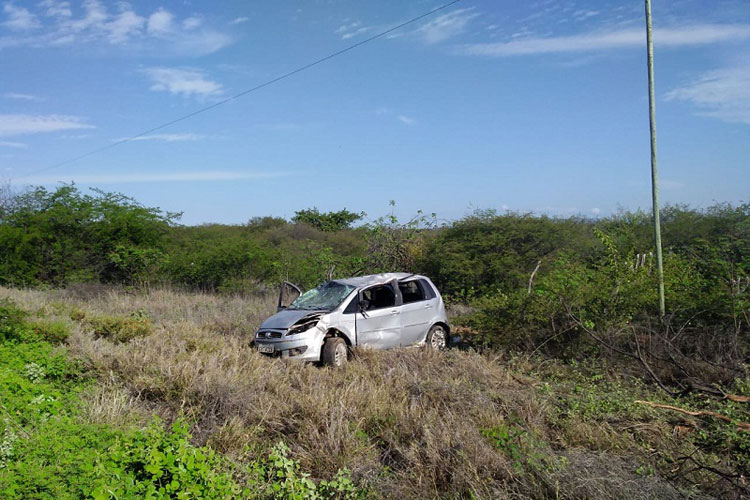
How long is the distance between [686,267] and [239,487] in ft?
33.7

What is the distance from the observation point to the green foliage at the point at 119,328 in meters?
11.7

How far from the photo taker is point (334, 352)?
33.0ft

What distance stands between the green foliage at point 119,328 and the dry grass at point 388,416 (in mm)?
1009

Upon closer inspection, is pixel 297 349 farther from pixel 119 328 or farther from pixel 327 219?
pixel 327 219

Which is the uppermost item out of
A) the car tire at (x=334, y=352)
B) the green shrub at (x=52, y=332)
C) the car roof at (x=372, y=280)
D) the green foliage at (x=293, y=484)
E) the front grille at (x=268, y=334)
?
the car roof at (x=372, y=280)

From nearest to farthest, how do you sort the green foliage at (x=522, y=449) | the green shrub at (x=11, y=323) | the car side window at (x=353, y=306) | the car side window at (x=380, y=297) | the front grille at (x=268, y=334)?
the green foliage at (x=522, y=449), the front grille at (x=268, y=334), the car side window at (x=353, y=306), the green shrub at (x=11, y=323), the car side window at (x=380, y=297)

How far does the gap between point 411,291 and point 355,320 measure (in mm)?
1728

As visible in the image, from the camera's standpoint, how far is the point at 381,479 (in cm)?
537

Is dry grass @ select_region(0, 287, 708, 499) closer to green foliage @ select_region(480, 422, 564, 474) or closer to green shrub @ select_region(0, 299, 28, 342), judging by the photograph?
green foliage @ select_region(480, 422, 564, 474)

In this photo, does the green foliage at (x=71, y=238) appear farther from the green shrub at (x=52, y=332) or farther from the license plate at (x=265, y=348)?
the license plate at (x=265, y=348)

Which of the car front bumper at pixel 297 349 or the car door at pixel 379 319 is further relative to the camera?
the car door at pixel 379 319

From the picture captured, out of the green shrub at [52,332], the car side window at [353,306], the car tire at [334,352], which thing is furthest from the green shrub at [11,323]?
the car side window at [353,306]

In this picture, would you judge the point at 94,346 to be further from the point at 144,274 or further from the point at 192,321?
the point at 144,274

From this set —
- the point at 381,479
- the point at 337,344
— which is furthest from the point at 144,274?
the point at 381,479
